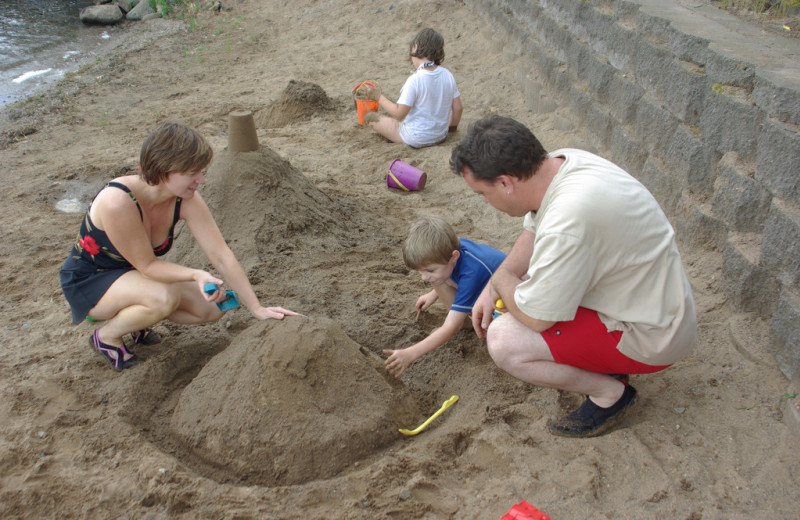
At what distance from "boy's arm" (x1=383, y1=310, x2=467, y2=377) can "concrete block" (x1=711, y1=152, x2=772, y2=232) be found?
1.29 meters

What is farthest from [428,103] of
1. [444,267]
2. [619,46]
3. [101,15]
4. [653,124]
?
[101,15]

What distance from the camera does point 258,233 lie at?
372cm

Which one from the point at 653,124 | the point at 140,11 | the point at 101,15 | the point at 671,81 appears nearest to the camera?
the point at 671,81

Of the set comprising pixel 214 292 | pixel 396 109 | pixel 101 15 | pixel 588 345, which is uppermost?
pixel 588 345

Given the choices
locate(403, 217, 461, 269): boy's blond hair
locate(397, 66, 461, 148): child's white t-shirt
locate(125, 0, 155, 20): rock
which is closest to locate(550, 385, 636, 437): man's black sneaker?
locate(403, 217, 461, 269): boy's blond hair

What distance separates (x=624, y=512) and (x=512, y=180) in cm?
111

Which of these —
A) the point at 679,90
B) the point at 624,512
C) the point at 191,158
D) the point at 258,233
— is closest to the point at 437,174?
the point at 258,233

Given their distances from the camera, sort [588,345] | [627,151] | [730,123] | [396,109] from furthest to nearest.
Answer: [396,109]
[627,151]
[730,123]
[588,345]

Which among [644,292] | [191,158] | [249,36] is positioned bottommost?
[249,36]

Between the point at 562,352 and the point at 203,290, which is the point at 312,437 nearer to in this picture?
the point at 203,290

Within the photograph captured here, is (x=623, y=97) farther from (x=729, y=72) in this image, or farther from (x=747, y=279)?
(x=747, y=279)

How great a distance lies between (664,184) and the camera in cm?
336

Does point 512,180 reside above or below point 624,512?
above

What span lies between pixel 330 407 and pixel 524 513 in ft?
Answer: 2.74
